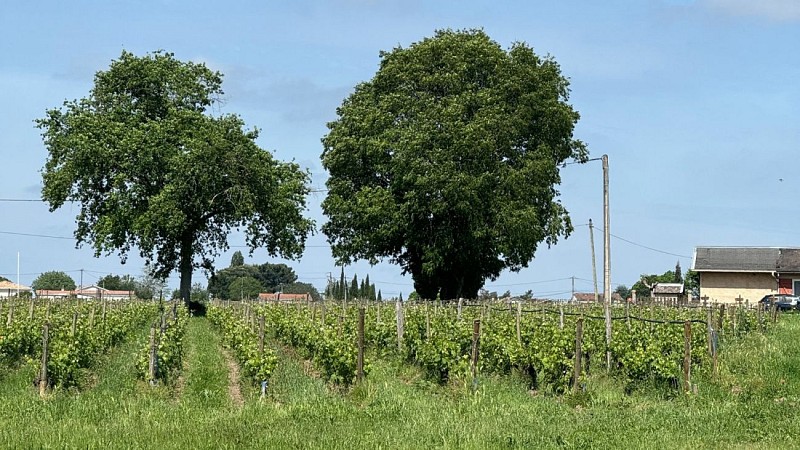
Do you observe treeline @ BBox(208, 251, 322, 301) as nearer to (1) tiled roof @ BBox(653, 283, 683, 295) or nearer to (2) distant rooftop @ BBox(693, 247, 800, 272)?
(1) tiled roof @ BBox(653, 283, 683, 295)

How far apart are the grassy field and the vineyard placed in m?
0.04

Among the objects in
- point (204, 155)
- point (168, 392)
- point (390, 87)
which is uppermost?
point (390, 87)

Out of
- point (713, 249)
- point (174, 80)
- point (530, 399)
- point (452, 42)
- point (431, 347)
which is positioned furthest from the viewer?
point (713, 249)

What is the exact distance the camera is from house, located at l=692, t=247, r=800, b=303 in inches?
2307

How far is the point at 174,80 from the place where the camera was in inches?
1879

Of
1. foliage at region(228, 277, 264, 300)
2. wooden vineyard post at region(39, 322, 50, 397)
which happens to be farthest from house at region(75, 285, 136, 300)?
wooden vineyard post at region(39, 322, 50, 397)

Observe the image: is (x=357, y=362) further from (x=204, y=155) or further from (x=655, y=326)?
(x=204, y=155)

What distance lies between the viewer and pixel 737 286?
60.0m

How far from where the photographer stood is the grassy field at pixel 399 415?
39.2 feet

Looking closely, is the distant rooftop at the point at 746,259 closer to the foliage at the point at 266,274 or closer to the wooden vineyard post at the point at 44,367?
the wooden vineyard post at the point at 44,367

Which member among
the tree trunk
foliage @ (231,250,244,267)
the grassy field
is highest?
foliage @ (231,250,244,267)

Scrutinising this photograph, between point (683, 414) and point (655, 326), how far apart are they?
26.9ft

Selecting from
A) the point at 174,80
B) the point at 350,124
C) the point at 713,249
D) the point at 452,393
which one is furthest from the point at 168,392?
the point at 713,249

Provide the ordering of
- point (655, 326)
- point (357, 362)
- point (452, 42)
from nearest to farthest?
point (357, 362), point (655, 326), point (452, 42)
